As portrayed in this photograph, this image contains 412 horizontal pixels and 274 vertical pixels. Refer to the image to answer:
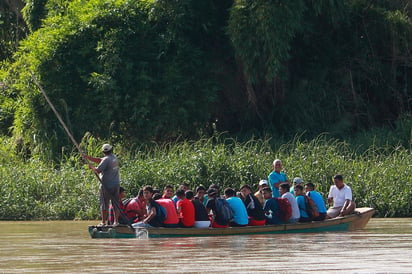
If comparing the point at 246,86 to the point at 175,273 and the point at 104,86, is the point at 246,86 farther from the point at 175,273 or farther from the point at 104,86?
the point at 175,273

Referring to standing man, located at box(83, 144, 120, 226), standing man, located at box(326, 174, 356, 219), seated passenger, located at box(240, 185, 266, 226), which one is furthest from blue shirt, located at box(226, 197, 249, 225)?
standing man, located at box(326, 174, 356, 219)

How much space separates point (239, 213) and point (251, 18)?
1066cm

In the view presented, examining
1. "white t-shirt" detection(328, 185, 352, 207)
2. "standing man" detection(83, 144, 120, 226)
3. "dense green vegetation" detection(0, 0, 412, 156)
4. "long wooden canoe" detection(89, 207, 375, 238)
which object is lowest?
"long wooden canoe" detection(89, 207, 375, 238)

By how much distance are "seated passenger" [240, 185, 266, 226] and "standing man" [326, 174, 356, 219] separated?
184cm

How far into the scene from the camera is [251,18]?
2853 cm

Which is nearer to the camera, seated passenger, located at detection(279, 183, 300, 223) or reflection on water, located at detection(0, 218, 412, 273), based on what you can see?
reflection on water, located at detection(0, 218, 412, 273)

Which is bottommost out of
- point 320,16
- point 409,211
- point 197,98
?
point 409,211

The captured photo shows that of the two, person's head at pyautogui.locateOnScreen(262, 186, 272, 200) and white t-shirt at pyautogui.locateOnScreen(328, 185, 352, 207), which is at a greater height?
person's head at pyautogui.locateOnScreen(262, 186, 272, 200)

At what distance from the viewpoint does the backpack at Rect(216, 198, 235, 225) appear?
743 inches

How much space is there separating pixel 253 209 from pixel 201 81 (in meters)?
11.4

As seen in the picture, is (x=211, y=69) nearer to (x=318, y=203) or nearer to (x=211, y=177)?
(x=211, y=177)

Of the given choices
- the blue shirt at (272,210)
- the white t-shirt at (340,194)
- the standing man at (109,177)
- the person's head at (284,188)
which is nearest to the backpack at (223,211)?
the blue shirt at (272,210)

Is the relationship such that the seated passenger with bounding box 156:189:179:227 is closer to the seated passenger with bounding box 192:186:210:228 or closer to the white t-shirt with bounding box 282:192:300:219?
the seated passenger with bounding box 192:186:210:228

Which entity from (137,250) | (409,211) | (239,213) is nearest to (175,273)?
(137,250)
